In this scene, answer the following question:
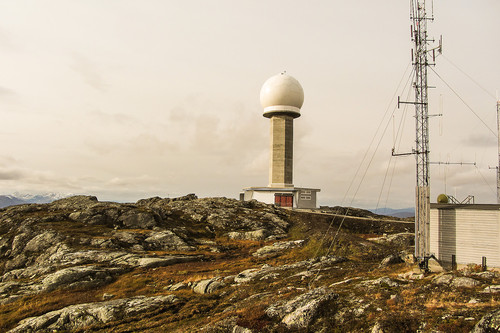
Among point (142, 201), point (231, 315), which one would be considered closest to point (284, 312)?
point (231, 315)

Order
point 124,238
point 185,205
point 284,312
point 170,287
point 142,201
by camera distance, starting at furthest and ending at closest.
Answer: point 142,201 < point 185,205 < point 124,238 < point 170,287 < point 284,312

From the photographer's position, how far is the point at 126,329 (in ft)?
57.8

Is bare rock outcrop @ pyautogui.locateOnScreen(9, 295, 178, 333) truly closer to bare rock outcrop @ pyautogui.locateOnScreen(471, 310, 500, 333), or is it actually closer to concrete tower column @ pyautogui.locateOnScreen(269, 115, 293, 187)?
bare rock outcrop @ pyautogui.locateOnScreen(471, 310, 500, 333)

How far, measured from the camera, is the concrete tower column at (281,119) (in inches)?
2926

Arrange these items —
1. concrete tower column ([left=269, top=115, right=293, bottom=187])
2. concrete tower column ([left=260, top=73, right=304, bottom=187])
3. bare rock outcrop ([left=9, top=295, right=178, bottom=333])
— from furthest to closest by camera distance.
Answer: concrete tower column ([left=260, top=73, right=304, bottom=187]) → concrete tower column ([left=269, top=115, right=293, bottom=187]) → bare rock outcrop ([left=9, top=295, right=178, bottom=333])

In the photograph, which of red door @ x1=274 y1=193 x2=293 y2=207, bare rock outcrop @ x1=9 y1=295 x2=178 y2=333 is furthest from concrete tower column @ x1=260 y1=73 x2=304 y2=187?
bare rock outcrop @ x1=9 y1=295 x2=178 y2=333

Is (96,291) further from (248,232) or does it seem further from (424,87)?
(424,87)

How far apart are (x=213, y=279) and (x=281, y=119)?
179 ft

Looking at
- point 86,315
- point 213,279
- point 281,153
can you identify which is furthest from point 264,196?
point 86,315

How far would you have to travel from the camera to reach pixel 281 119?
76.0m

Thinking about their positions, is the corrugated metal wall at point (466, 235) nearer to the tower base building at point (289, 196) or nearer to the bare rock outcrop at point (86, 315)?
the bare rock outcrop at point (86, 315)

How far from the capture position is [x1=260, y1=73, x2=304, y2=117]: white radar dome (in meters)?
76.1

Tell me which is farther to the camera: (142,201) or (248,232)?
(142,201)

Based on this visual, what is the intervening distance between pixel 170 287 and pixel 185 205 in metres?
38.9
